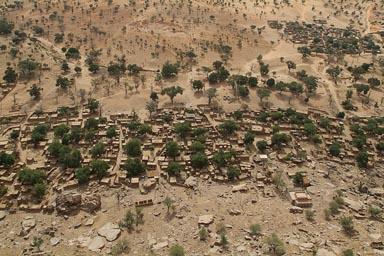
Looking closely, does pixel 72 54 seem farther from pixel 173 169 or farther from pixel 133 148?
pixel 173 169

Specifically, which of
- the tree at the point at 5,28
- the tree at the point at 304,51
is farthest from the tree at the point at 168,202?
the tree at the point at 5,28

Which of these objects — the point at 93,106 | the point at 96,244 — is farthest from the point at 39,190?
the point at 93,106

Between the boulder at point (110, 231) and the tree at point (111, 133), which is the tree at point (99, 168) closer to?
the boulder at point (110, 231)

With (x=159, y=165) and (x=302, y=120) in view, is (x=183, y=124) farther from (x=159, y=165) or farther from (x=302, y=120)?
(x=302, y=120)

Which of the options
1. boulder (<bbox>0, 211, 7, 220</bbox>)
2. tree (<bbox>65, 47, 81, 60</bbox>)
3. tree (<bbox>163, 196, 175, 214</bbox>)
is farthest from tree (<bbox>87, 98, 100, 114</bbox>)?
tree (<bbox>163, 196, 175, 214</bbox>)

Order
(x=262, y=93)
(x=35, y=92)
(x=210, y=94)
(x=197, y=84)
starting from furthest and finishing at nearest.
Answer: (x=197, y=84) < (x=262, y=93) < (x=35, y=92) < (x=210, y=94)

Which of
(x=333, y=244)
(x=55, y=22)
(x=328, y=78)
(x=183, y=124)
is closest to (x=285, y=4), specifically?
(x=328, y=78)
